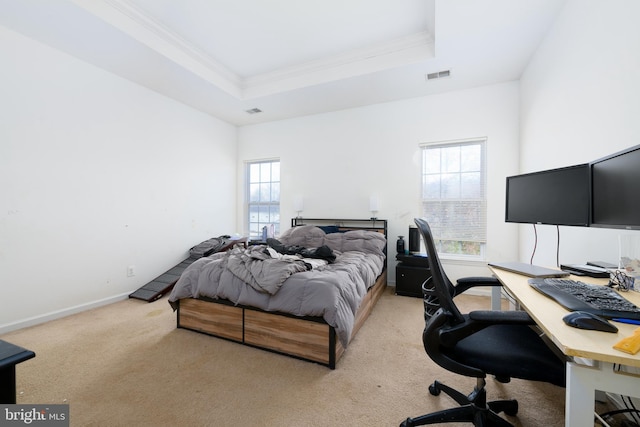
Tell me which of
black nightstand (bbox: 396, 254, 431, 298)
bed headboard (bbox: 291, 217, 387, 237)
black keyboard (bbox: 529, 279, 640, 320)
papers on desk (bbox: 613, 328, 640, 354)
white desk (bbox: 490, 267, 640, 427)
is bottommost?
black nightstand (bbox: 396, 254, 431, 298)

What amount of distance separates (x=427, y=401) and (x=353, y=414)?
473mm

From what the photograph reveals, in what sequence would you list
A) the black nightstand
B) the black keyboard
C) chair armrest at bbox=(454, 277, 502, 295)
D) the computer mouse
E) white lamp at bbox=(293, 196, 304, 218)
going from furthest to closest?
white lamp at bbox=(293, 196, 304, 218) → the black nightstand → chair armrest at bbox=(454, 277, 502, 295) → the black keyboard → the computer mouse

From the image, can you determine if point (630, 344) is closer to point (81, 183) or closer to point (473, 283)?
point (473, 283)

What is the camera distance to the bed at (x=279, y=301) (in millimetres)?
1963

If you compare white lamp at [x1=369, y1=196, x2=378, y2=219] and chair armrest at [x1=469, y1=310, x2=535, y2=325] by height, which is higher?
white lamp at [x1=369, y1=196, x2=378, y2=219]

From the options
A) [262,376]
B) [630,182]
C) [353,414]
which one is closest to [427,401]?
[353,414]

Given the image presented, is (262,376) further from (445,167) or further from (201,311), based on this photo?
(445,167)

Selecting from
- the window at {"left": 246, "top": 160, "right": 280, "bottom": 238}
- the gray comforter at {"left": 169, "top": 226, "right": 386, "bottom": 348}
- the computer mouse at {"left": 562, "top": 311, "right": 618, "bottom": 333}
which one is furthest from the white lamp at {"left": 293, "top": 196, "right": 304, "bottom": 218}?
the computer mouse at {"left": 562, "top": 311, "right": 618, "bottom": 333}

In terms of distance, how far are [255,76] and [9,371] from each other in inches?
155

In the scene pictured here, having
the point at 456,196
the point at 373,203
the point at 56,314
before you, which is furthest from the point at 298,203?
the point at 56,314

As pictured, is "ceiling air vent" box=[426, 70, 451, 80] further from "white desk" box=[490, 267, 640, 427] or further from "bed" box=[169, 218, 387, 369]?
"white desk" box=[490, 267, 640, 427]

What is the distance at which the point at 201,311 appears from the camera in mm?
2445

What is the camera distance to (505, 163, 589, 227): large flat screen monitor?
1.52m

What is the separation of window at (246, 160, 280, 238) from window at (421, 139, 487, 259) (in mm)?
2696
